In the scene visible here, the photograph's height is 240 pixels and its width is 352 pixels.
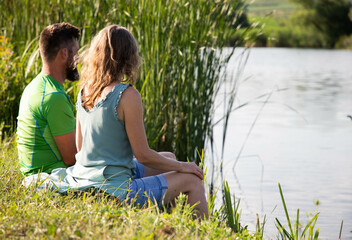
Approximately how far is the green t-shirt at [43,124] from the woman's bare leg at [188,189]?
66 cm

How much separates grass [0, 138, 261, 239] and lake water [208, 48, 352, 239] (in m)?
1.43

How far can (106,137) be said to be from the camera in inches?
102

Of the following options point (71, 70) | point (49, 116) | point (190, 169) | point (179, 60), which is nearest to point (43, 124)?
point (49, 116)

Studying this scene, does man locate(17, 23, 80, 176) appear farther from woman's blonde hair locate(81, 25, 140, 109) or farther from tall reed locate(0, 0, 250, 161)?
tall reed locate(0, 0, 250, 161)

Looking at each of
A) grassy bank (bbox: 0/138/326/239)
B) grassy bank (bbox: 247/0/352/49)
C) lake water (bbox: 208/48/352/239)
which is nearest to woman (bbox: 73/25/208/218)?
grassy bank (bbox: 0/138/326/239)

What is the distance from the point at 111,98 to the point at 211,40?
6.70 feet

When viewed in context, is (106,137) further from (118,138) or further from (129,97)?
(129,97)

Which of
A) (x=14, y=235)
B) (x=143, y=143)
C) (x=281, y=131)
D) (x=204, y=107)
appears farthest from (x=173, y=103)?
(x=281, y=131)

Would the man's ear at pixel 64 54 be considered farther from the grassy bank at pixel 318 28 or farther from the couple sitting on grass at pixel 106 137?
the grassy bank at pixel 318 28

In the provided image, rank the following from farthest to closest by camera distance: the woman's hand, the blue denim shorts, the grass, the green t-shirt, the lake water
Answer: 1. the lake water
2. the green t-shirt
3. the woman's hand
4. the blue denim shorts
5. the grass

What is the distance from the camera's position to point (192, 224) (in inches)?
86.2

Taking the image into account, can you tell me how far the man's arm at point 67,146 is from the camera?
9.42 feet

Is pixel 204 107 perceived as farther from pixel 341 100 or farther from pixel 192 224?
pixel 341 100

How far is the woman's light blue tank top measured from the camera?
2551 millimetres
